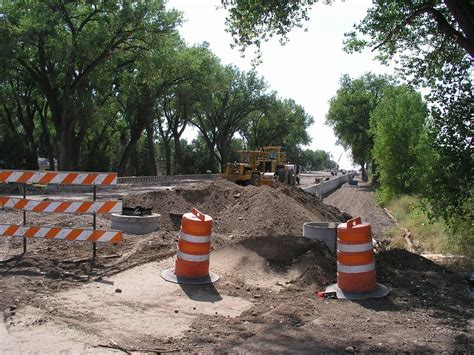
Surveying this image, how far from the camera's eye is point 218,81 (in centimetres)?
5616

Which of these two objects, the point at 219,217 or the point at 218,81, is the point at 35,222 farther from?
the point at 218,81

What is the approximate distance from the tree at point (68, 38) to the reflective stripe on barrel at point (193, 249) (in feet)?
87.6

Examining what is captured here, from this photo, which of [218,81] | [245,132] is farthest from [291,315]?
[245,132]

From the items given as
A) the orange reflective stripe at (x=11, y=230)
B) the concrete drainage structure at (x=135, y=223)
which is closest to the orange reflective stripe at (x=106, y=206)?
the orange reflective stripe at (x=11, y=230)

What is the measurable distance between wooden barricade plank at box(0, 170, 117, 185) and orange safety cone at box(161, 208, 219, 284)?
2053 millimetres

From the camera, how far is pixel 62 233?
8.84 m

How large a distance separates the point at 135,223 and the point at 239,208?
4245 mm

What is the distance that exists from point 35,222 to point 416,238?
40.2 feet

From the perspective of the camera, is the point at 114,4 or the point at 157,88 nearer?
the point at 114,4

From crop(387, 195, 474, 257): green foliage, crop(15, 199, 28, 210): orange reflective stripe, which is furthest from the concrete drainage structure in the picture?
crop(387, 195, 474, 257): green foliage

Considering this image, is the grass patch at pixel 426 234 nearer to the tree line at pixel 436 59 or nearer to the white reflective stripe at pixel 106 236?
the tree line at pixel 436 59

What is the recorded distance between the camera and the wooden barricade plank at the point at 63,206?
8.95 meters

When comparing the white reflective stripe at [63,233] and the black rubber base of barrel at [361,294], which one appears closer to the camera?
the black rubber base of barrel at [361,294]

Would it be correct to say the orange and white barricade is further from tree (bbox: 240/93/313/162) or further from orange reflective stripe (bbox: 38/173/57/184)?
tree (bbox: 240/93/313/162)
